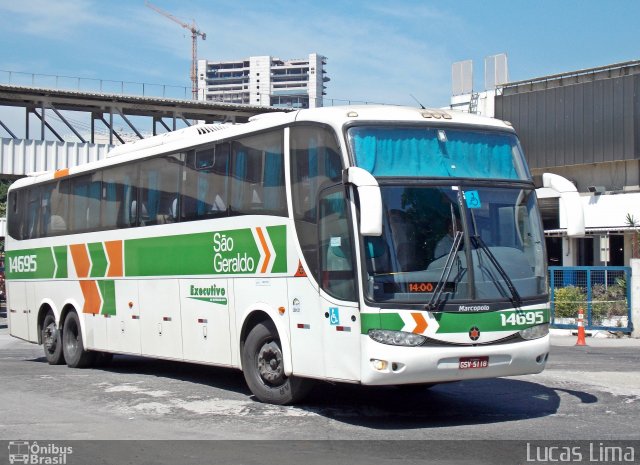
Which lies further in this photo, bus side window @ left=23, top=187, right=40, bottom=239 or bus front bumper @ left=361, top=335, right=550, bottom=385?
bus side window @ left=23, top=187, right=40, bottom=239

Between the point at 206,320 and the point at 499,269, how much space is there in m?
4.72

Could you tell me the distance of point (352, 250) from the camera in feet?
33.6

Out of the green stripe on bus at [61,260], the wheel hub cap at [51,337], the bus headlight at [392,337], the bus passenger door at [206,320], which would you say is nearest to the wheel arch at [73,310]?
the wheel hub cap at [51,337]

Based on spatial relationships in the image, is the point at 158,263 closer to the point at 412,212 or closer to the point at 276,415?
the point at 276,415

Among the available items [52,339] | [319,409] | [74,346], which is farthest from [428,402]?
[52,339]

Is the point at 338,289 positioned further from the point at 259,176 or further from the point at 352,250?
the point at 259,176

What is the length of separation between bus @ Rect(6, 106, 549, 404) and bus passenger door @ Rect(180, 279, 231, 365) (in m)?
0.03

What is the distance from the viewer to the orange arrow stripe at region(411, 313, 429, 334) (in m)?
10.0

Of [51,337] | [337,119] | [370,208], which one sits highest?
[337,119]

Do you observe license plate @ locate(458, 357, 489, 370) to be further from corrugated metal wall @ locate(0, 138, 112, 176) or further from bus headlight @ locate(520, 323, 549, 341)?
corrugated metal wall @ locate(0, 138, 112, 176)

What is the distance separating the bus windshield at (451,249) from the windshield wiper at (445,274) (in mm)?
11

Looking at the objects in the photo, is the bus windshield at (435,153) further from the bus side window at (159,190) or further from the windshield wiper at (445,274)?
the bus side window at (159,190)

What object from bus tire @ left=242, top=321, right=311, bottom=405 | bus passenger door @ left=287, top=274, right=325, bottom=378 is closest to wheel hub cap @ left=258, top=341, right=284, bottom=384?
bus tire @ left=242, top=321, right=311, bottom=405

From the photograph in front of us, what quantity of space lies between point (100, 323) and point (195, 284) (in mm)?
3796
